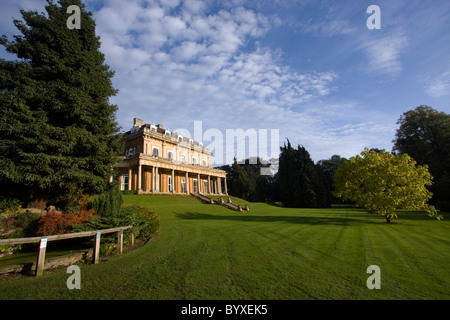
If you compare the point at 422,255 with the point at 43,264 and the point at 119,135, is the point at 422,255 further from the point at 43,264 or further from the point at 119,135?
the point at 119,135

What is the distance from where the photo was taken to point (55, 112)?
14547 mm

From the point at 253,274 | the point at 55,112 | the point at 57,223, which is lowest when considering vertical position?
the point at 253,274

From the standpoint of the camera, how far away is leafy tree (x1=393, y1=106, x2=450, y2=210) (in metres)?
34.5

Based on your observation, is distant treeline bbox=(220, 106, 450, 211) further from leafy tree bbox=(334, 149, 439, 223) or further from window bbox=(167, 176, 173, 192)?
window bbox=(167, 176, 173, 192)

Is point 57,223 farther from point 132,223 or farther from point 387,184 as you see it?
point 387,184

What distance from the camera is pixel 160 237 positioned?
10508 mm

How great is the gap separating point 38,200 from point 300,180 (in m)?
46.4

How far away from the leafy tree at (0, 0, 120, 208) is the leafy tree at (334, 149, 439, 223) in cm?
2027

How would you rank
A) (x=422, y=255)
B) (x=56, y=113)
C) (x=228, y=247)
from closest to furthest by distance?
(x=422, y=255), (x=228, y=247), (x=56, y=113)

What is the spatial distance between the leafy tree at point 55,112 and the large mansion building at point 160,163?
49.1ft

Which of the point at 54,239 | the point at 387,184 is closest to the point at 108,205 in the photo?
the point at 54,239

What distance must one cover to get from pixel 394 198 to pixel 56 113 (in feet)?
83.5

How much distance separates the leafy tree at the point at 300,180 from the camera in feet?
157
